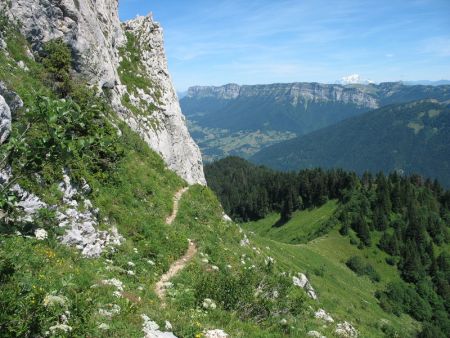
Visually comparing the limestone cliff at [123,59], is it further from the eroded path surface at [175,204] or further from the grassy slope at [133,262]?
the eroded path surface at [175,204]

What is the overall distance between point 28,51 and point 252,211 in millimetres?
148379

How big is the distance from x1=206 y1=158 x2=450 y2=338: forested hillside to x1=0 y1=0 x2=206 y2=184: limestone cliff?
52285 millimetres

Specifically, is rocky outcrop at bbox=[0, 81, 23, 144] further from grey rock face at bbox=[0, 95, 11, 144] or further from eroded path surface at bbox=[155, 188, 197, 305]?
eroded path surface at bbox=[155, 188, 197, 305]

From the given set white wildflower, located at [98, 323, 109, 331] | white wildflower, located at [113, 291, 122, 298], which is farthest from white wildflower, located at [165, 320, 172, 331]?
white wildflower, located at [98, 323, 109, 331]

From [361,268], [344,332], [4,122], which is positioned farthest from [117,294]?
[361,268]

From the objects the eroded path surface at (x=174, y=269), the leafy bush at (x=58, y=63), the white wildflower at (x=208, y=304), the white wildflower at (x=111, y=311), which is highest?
the leafy bush at (x=58, y=63)

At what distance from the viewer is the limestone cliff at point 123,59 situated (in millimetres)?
30438

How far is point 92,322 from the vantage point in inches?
394

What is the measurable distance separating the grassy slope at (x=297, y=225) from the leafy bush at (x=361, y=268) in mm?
20782

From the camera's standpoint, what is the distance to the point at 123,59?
48.4m

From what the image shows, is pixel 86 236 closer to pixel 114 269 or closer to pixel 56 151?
pixel 114 269

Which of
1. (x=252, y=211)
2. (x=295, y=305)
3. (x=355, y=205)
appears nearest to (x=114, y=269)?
(x=295, y=305)

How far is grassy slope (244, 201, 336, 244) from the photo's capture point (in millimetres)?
118688

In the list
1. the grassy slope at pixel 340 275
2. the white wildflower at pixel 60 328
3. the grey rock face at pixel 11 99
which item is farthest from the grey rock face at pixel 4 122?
the grassy slope at pixel 340 275
